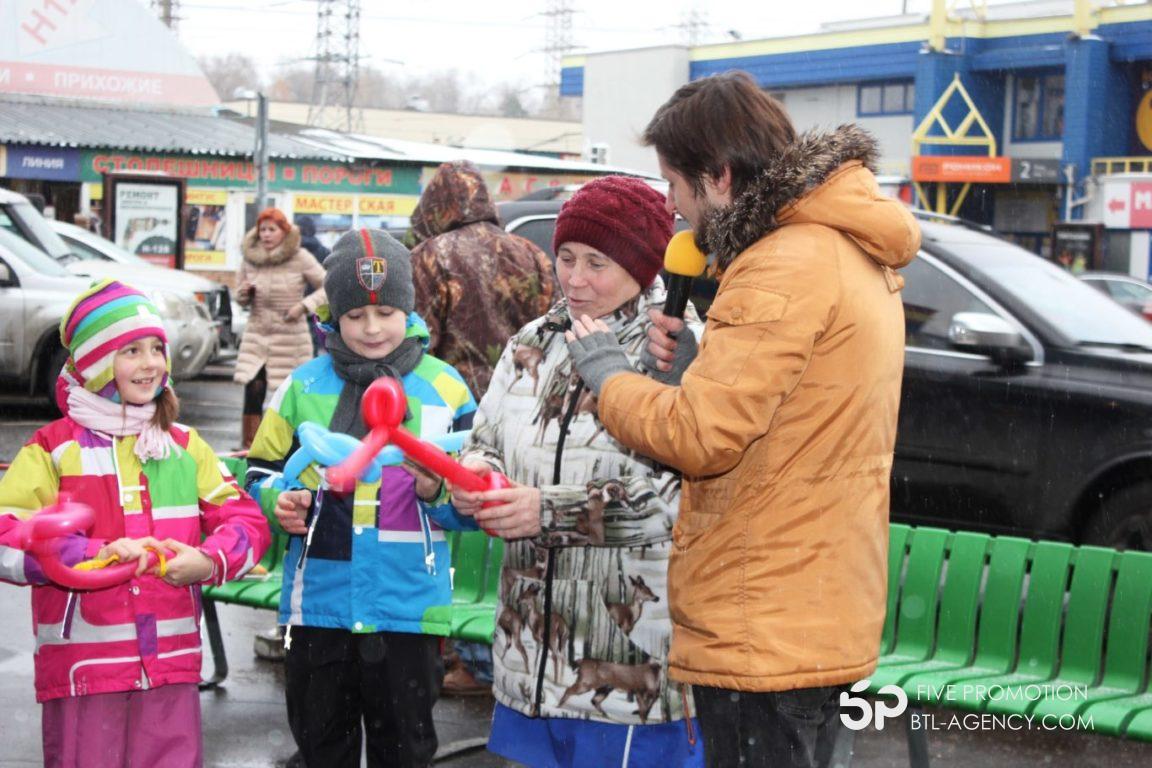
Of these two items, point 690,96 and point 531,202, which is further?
point 531,202

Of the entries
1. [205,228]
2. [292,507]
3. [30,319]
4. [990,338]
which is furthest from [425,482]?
[205,228]

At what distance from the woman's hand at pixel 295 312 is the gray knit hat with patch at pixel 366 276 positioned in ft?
23.4

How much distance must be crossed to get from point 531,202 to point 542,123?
234 feet

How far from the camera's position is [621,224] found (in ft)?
11.5

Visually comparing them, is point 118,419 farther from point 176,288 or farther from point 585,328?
point 176,288

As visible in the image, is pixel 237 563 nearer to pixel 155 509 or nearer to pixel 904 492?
pixel 155 509

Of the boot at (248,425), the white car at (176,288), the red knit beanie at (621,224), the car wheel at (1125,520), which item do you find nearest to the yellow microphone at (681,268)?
the red knit beanie at (621,224)

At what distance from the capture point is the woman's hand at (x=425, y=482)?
365 centimetres

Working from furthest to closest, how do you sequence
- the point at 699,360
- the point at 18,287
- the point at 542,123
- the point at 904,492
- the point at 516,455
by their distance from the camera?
the point at 542,123 → the point at 18,287 → the point at 904,492 → the point at 516,455 → the point at 699,360

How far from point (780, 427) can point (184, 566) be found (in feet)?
5.68

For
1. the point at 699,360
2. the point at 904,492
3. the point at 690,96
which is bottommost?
the point at 904,492

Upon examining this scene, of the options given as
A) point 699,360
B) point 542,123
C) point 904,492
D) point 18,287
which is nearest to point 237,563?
point 699,360

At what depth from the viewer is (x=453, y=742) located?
5500 mm

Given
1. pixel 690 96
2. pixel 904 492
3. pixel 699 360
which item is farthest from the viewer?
pixel 904 492
